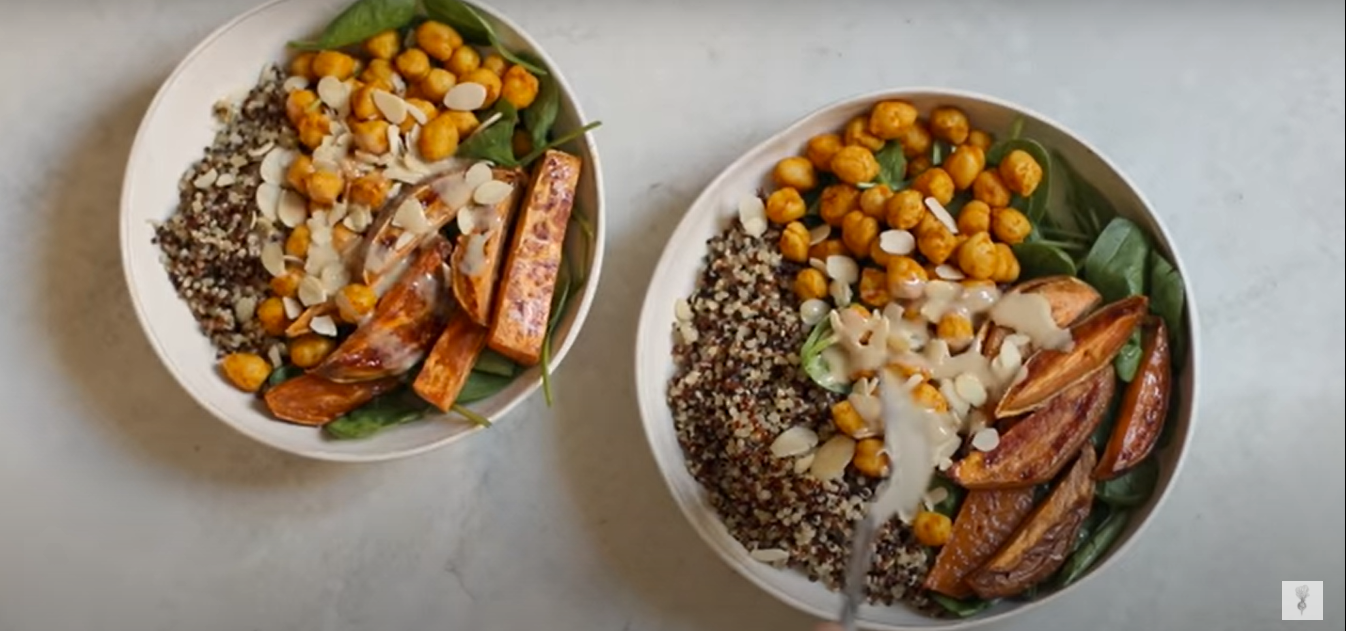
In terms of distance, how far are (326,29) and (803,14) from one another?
46 centimetres

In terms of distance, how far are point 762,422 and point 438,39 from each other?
1.48 feet

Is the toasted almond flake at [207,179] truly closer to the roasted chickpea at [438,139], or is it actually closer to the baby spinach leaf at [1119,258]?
the roasted chickpea at [438,139]

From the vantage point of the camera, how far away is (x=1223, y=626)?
1.47 metres

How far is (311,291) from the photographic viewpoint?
4.33 feet

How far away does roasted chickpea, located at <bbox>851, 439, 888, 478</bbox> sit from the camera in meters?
1.29

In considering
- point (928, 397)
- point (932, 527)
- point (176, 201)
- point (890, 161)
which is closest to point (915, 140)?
point (890, 161)

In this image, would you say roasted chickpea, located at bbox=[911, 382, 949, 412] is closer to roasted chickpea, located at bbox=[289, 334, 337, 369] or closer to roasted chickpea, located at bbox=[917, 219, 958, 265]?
roasted chickpea, located at bbox=[917, 219, 958, 265]

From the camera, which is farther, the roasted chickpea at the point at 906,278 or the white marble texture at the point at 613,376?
the white marble texture at the point at 613,376

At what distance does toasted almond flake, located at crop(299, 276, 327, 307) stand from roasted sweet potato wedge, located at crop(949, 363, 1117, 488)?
57 centimetres

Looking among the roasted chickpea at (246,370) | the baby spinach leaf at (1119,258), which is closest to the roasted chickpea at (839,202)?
the baby spinach leaf at (1119,258)

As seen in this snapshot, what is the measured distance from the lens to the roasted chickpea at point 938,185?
1332 mm

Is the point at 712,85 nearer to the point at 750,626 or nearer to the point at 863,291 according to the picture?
the point at 863,291

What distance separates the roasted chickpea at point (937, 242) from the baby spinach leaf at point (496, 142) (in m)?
0.37

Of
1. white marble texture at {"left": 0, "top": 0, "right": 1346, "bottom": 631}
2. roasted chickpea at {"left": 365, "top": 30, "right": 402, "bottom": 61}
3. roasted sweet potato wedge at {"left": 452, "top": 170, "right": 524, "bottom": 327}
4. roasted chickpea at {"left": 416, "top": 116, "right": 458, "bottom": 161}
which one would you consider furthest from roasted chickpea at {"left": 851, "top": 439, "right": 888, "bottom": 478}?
roasted chickpea at {"left": 365, "top": 30, "right": 402, "bottom": 61}
